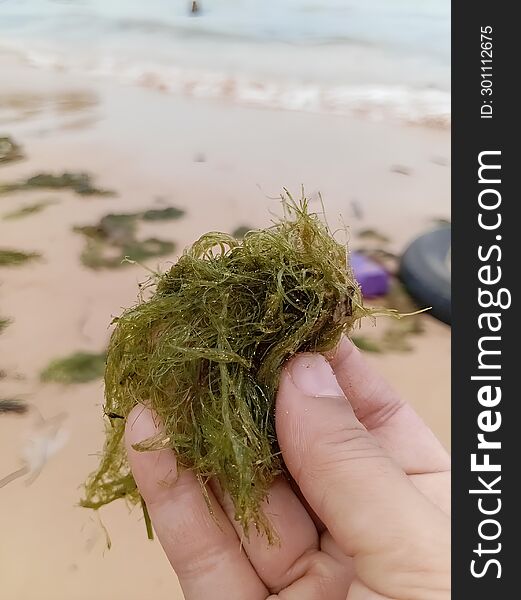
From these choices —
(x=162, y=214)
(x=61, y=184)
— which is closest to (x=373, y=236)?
(x=162, y=214)

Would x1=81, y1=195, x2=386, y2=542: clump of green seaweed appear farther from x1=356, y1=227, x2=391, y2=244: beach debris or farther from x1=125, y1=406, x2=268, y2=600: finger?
x1=356, y1=227, x2=391, y2=244: beach debris

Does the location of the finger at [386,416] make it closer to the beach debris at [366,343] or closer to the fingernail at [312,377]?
the fingernail at [312,377]

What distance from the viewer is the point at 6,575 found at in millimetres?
1193

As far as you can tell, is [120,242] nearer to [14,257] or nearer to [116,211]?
[116,211]

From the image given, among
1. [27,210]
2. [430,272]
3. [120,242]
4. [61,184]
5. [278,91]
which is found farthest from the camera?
[278,91]

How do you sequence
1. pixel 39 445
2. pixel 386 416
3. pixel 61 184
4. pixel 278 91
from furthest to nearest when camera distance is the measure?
1. pixel 278 91
2. pixel 61 184
3. pixel 39 445
4. pixel 386 416

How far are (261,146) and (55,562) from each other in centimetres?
165

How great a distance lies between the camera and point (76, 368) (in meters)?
1.54

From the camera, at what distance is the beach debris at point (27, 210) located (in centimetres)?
200

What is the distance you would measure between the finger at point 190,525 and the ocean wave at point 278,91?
6.79 ft

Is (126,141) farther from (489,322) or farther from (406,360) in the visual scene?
(489,322)

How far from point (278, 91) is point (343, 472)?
237 cm

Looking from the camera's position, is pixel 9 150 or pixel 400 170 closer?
pixel 400 170

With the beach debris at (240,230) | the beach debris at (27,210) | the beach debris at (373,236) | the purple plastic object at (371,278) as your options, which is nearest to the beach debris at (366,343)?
the purple plastic object at (371,278)
